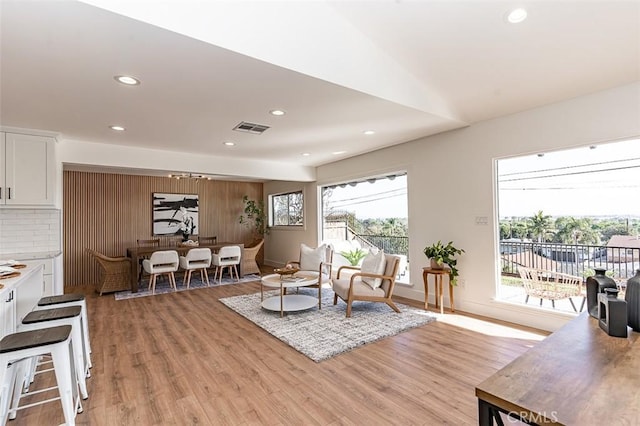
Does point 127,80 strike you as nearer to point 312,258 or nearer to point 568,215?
point 312,258

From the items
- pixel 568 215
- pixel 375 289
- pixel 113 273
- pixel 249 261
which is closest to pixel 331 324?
pixel 375 289

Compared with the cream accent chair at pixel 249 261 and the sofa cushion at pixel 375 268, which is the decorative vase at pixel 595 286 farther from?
the cream accent chair at pixel 249 261

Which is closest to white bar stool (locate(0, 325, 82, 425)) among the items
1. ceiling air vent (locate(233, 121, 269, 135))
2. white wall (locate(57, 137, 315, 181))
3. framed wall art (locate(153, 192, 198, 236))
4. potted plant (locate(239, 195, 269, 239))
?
ceiling air vent (locate(233, 121, 269, 135))

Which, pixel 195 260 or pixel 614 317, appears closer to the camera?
pixel 614 317

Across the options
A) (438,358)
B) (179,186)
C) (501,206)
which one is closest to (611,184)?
(501,206)

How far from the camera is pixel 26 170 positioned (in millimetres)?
3875

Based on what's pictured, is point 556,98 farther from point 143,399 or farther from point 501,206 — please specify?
point 143,399

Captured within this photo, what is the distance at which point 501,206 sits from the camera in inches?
158

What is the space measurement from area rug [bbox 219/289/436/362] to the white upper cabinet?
113 inches

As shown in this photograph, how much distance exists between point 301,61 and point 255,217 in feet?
21.9

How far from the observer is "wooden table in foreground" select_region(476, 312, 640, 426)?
2.71 feet

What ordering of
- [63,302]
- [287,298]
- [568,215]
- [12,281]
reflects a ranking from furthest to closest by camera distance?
1. [287,298]
2. [568,215]
3. [63,302]
4. [12,281]

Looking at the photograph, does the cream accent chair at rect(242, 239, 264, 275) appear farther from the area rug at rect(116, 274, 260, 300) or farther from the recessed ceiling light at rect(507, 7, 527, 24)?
the recessed ceiling light at rect(507, 7, 527, 24)

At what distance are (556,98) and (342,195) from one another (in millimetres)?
4230
